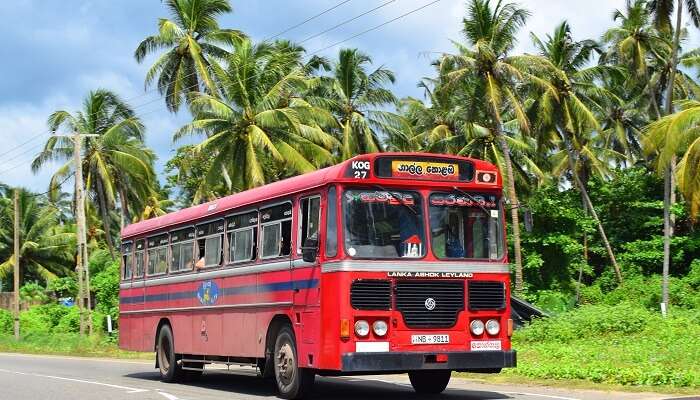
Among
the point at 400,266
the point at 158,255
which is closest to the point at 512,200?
the point at 158,255

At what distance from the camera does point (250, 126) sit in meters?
36.5

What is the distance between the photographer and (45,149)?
45750mm

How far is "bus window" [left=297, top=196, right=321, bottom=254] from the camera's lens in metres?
13.1

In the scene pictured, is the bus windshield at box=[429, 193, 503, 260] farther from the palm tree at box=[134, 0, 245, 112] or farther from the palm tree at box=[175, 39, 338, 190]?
the palm tree at box=[134, 0, 245, 112]

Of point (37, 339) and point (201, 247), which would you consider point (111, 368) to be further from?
point (37, 339)

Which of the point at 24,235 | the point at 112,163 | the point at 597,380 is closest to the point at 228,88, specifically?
the point at 112,163

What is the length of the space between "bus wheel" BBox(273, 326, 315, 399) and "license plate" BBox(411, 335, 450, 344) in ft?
5.23

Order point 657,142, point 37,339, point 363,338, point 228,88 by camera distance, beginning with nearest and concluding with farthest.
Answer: point 363,338 → point 657,142 → point 228,88 → point 37,339

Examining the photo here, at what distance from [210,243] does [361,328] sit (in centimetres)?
503

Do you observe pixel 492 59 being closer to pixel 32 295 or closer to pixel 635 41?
pixel 635 41

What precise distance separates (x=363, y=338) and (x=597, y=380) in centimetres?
510

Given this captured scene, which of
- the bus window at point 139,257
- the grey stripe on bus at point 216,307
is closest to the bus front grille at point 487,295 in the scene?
the grey stripe on bus at point 216,307

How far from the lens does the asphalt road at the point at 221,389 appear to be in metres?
14.5

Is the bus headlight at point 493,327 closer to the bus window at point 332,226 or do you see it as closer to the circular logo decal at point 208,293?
the bus window at point 332,226
